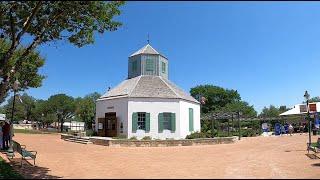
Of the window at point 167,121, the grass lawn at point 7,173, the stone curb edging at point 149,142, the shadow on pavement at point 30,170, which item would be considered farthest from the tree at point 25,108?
the grass lawn at point 7,173

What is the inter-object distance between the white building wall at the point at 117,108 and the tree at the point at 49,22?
1593 cm

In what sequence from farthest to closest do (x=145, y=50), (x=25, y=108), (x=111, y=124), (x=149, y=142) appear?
(x=25, y=108) < (x=145, y=50) < (x=111, y=124) < (x=149, y=142)

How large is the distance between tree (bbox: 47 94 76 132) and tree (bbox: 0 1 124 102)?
5960cm

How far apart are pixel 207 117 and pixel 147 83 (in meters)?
12.5

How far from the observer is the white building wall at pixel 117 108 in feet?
104

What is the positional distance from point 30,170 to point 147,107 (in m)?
18.3

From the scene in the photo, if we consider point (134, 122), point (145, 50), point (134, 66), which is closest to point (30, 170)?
point (134, 122)

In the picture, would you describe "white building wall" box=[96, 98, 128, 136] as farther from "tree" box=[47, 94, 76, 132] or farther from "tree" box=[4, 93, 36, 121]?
"tree" box=[4, 93, 36, 121]

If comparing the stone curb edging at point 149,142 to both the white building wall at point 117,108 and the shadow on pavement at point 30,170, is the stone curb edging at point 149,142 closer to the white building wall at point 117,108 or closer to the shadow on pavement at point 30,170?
the white building wall at point 117,108

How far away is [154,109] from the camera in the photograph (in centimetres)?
3170

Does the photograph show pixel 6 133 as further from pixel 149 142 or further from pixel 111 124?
pixel 111 124

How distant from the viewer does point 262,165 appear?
50.5 ft

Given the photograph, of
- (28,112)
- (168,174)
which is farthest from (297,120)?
(28,112)

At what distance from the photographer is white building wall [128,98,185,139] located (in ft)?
102
